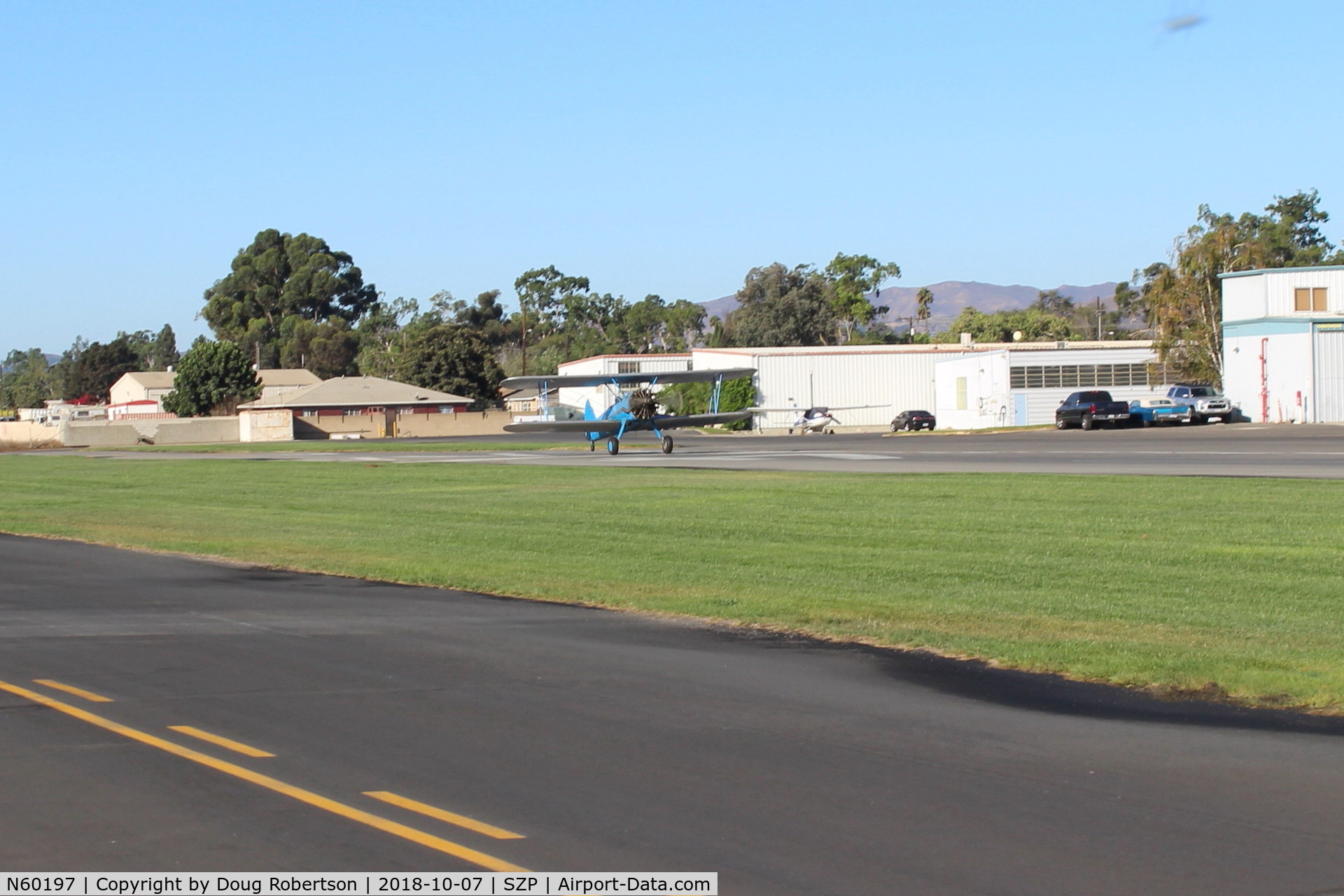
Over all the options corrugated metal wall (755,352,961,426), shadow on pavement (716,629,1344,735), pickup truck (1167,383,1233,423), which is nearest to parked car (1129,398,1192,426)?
pickup truck (1167,383,1233,423)

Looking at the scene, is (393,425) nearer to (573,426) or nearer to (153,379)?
(573,426)

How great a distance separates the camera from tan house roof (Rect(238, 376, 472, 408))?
10531cm

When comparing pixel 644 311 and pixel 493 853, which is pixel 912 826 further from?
pixel 644 311

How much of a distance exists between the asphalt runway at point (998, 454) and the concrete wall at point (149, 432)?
2966cm

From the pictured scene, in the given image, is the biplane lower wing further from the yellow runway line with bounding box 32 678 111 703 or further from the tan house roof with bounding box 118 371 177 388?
the tan house roof with bounding box 118 371 177 388

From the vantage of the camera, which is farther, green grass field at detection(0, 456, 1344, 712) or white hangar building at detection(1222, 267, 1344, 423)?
white hangar building at detection(1222, 267, 1344, 423)

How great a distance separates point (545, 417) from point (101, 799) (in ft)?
161

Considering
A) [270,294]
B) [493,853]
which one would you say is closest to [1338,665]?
[493,853]

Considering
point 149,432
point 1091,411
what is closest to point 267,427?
point 149,432

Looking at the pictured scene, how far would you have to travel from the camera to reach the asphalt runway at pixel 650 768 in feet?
19.5

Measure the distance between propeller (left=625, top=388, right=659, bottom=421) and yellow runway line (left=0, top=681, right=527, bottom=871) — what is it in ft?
138

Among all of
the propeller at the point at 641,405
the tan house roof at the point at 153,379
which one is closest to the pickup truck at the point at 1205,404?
the propeller at the point at 641,405

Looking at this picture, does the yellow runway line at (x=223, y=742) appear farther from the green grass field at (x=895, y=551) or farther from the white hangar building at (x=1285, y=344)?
the white hangar building at (x=1285, y=344)

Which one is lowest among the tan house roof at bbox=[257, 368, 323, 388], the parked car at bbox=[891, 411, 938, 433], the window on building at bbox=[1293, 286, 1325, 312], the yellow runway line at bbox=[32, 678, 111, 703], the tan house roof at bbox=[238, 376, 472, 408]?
the yellow runway line at bbox=[32, 678, 111, 703]
